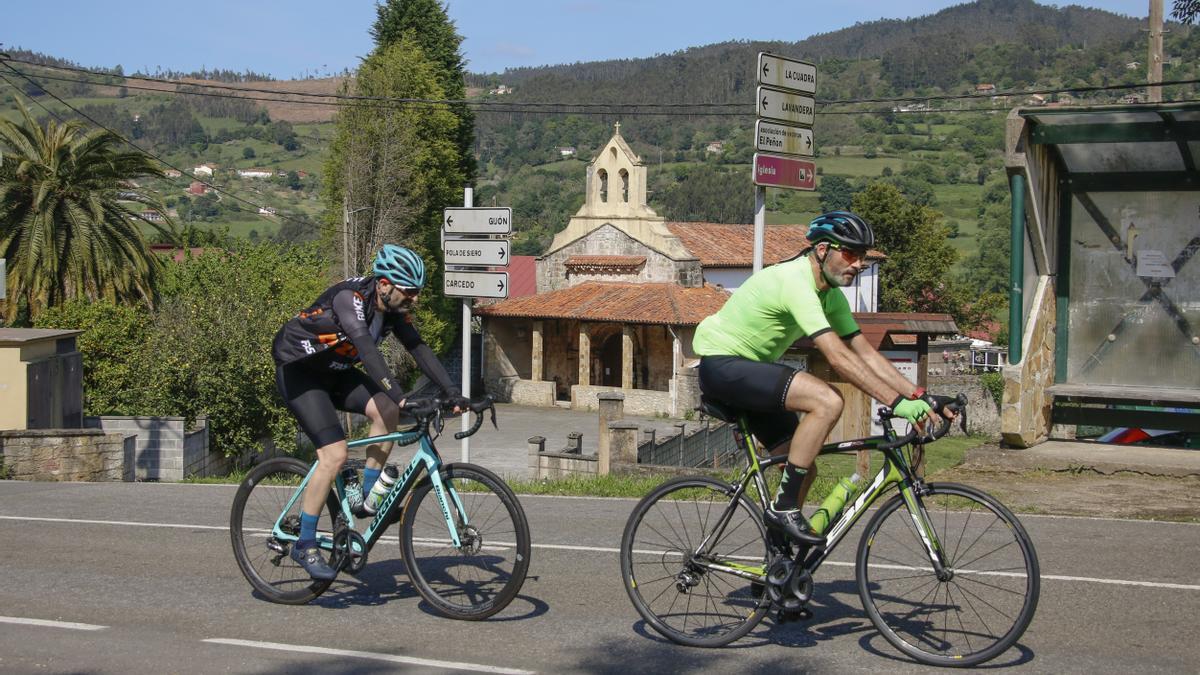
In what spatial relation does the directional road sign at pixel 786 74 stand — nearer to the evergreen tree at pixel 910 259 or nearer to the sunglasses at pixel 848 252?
the sunglasses at pixel 848 252

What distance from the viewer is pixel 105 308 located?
29.0 metres

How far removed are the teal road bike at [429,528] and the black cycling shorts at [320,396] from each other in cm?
18

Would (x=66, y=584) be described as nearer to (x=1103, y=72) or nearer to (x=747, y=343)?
(x=747, y=343)

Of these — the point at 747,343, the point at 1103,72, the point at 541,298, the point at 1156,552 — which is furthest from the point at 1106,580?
the point at 1103,72

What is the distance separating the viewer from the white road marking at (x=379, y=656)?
5680mm

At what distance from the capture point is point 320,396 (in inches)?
272

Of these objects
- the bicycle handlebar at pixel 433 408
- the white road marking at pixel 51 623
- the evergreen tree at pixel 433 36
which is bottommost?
the white road marking at pixel 51 623

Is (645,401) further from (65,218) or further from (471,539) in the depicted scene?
(471,539)

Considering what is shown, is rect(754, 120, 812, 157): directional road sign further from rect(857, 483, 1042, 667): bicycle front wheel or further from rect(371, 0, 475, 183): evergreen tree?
rect(371, 0, 475, 183): evergreen tree

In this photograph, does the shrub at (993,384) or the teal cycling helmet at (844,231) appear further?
the shrub at (993,384)

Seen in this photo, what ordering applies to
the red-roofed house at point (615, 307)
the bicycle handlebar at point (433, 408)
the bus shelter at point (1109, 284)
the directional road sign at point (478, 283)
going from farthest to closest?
the red-roofed house at point (615, 307) < the directional road sign at point (478, 283) < the bus shelter at point (1109, 284) < the bicycle handlebar at point (433, 408)

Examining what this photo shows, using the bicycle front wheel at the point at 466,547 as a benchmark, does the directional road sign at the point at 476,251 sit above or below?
above

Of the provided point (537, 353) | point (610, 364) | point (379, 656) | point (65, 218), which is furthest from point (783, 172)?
point (610, 364)

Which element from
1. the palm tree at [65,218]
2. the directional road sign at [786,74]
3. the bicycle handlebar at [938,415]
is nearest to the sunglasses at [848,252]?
the bicycle handlebar at [938,415]
